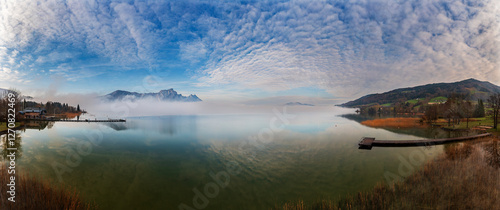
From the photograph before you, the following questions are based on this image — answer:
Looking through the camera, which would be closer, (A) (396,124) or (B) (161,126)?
(A) (396,124)

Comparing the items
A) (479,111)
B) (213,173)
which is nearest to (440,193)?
(213,173)

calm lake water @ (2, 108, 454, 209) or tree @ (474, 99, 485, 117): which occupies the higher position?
tree @ (474, 99, 485, 117)

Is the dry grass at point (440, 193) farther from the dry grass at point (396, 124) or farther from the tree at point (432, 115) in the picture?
the tree at point (432, 115)

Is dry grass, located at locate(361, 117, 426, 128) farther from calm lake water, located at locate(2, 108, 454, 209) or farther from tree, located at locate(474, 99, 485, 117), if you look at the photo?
calm lake water, located at locate(2, 108, 454, 209)

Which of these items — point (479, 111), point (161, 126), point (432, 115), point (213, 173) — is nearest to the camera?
point (213, 173)

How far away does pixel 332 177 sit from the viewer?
1033cm

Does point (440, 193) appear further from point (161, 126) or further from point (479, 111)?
point (479, 111)

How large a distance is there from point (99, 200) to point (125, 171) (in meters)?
4.20

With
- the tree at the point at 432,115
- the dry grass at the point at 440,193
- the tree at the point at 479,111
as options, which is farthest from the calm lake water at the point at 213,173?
the tree at the point at 479,111

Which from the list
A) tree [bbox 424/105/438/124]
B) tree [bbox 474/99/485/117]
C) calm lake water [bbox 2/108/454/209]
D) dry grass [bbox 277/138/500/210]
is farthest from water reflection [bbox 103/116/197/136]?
tree [bbox 474/99/485/117]

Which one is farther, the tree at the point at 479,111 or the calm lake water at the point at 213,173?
the tree at the point at 479,111

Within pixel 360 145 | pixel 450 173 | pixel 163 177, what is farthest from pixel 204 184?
pixel 360 145

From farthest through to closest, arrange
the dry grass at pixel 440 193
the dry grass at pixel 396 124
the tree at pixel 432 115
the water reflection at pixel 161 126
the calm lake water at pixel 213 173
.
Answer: the dry grass at pixel 396 124, the tree at pixel 432 115, the water reflection at pixel 161 126, the calm lake water at pixel 213 173, the dry grass at pixel 440 193

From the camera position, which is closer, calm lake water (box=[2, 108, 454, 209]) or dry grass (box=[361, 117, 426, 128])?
calm lake water (box=[2, 108, 454, 209])
